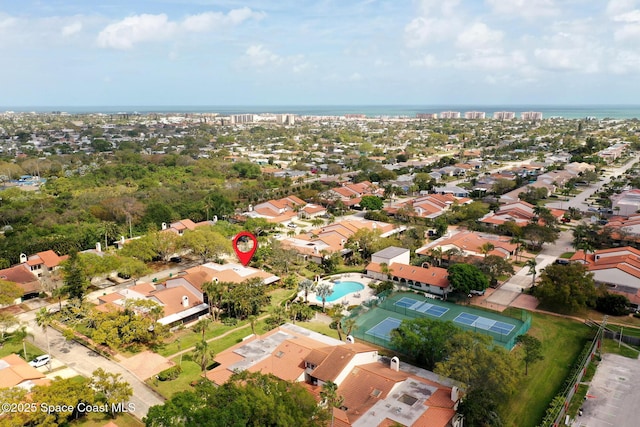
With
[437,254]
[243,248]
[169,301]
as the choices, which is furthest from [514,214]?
[169,301]

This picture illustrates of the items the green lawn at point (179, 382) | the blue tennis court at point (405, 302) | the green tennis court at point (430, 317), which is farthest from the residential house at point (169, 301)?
the blue tennis court at point (405, 302)

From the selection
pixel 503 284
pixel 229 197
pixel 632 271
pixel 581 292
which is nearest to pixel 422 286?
pixel 503 284

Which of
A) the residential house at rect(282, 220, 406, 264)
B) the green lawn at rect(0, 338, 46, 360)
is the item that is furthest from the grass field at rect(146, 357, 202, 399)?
the residential house at rect(282, 220, 406, 264)

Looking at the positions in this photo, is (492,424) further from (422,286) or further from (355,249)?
(355,249)

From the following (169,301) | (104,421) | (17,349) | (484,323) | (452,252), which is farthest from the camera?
(452,252)

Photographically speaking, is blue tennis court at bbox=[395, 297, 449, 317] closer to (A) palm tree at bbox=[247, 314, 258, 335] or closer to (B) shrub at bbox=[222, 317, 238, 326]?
(A) palm tree at bbox=[247, 314, 258, 335]

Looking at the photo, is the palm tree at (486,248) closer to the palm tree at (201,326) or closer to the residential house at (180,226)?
the palm tree at (201,326)

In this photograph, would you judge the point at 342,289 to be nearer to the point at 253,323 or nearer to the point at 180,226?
the point at 253,323
